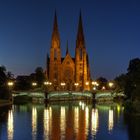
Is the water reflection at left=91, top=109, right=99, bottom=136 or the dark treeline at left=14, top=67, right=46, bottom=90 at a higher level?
the dark treeline at left=14, top=67, right=46, bottom=90

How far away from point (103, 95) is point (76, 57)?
122ft

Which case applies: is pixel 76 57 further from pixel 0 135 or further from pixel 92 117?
pixel 0 135

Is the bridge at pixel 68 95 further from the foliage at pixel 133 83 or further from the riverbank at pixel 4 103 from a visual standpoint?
the foliage at pixel 133 83

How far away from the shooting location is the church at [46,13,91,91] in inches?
7057

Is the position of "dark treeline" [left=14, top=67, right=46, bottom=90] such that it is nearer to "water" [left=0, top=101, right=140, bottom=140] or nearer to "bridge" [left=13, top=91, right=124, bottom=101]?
"bridge" [left=13, top=91, right=124, bottom=101]

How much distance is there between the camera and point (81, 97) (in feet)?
519

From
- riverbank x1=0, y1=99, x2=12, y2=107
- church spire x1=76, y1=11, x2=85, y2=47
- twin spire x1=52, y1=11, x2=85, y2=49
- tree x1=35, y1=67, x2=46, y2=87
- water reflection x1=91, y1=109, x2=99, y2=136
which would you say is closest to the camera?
water reflection x1=91, y1=109, x2=99, y2=136

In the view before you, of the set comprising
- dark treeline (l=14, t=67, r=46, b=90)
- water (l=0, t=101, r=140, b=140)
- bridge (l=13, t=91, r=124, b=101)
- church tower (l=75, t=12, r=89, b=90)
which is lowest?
water (l=0, t=101, r=140, b=140)

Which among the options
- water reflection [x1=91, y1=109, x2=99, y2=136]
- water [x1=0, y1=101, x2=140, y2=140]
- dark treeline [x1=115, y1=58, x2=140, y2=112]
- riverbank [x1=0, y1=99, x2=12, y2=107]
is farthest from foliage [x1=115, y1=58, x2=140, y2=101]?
riverbank [x1=0, y1=99, x2=12, y2=107]

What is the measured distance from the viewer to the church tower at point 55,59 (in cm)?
17762


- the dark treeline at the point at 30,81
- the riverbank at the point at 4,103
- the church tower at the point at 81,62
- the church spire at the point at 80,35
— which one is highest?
the church spire at the point at 80,35

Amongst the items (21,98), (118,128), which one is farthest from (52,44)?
(118,128)

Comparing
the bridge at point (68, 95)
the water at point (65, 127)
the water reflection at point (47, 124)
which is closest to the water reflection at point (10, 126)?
the water at point (65, 127)

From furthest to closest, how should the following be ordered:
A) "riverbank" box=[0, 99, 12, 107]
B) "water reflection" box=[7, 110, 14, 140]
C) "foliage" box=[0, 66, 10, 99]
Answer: "foliage" box=[0, 66, 10, 99] < "riverbank" box=[0, 99, 12, 107] < "water reflection" box=[7, 110, 14, 140]
